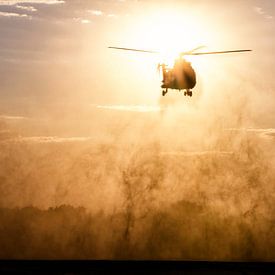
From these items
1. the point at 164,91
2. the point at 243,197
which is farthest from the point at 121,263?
the point at 243,197

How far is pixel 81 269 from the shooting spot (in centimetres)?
2586

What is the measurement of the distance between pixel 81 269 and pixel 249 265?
892 centimetres

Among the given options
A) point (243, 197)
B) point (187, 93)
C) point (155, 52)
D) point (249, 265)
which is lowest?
point (243, 197)

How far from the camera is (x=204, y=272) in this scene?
85.1 ft

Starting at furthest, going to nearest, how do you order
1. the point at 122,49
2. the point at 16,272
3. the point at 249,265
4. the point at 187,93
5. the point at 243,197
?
the point at 243,197 < the point at 187,93 < the point at 122,49 < the point at 249,265 < the point at 16,272

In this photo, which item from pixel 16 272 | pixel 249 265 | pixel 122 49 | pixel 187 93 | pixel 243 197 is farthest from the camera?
pixel 243 197

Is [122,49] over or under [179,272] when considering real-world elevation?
over

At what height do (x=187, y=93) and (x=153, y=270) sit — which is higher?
(x=187, y=93)

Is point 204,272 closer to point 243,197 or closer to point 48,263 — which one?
point 48,263

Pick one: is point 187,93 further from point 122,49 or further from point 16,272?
point 16,272

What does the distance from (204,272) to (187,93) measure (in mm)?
11592

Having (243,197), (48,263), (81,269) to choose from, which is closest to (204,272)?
(81,269)

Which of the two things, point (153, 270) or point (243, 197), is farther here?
point (243, 197)

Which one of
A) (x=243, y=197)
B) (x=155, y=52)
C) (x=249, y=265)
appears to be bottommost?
(x=243, y=197)
